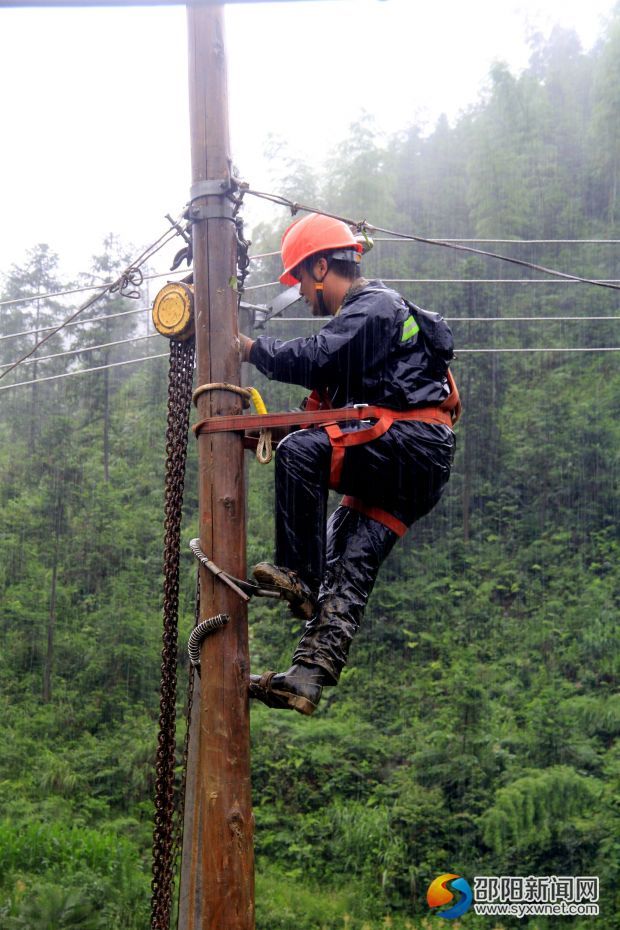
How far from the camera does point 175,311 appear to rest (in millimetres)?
3799

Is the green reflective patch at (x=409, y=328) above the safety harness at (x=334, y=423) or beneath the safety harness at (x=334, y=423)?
above

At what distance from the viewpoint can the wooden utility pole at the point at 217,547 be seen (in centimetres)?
334

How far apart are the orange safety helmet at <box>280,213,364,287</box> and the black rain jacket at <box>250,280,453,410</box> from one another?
19 centimetres

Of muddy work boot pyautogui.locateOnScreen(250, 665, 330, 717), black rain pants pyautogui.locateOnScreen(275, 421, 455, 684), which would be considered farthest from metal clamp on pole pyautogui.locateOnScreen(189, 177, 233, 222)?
muddy work boot pyautogui.locateOnScreen(250, 665, 330, 717)

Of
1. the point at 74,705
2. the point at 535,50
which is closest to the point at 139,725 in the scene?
the point at 74,705

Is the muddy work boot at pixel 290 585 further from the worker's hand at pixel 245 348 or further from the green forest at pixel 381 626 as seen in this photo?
the green forest at pixel 381 626

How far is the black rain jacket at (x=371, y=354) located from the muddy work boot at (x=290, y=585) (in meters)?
0.68

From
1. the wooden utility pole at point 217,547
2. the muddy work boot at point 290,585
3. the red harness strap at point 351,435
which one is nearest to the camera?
the wooden utility pole at point 217,547

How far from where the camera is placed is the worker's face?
3.92 m

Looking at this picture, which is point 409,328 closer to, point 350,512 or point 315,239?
point 315,239

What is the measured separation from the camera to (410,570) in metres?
15.9

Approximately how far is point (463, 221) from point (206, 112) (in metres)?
23.3

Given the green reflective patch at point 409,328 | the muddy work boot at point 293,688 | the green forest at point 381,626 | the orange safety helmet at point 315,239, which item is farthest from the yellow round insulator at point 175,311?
the green forest at point 381,626

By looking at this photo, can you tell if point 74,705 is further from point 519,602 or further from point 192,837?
point 192,837
